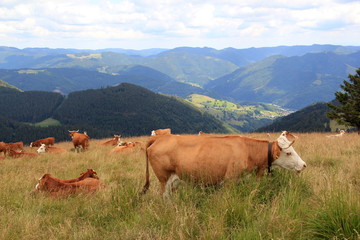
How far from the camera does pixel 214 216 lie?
4.77 m

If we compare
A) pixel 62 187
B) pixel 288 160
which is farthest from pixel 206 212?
pixel 62 187

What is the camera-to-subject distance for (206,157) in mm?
6137

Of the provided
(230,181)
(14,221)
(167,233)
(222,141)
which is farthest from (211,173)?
(14,221)

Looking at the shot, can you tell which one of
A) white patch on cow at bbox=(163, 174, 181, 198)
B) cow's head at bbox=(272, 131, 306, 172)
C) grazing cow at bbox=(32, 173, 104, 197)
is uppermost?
cow's head at bbox=(272, 131, 306, 172)

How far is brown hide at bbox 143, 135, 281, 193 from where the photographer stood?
607cm

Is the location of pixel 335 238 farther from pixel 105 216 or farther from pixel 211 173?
pixel 105 216

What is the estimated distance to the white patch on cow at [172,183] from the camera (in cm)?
619

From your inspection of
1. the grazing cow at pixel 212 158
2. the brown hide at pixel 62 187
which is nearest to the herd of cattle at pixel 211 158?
the grazing cow at pixel 212 158

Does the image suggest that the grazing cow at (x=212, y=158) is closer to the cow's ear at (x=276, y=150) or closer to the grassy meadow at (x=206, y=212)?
the cow's ear at (x=276, y=150)

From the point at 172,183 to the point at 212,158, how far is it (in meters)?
1.02

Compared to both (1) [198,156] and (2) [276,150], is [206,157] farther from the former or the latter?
(2) [276,150]

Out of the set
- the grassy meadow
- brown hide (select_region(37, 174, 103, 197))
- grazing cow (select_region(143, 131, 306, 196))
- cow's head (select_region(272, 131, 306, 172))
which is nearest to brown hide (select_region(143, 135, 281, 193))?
grazing cow (select_region(143, 131, 306, 196))

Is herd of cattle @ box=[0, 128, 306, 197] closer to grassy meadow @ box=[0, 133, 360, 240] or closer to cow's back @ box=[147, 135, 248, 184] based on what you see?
cow's back @ box=[147, 135, 248, 184]

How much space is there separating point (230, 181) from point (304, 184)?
163 centimetres
